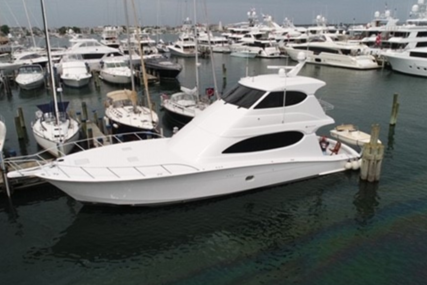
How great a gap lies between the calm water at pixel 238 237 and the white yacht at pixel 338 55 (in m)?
40.6

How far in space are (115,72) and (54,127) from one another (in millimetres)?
23055

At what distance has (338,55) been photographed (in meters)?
57.4

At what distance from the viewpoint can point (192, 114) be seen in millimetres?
25875

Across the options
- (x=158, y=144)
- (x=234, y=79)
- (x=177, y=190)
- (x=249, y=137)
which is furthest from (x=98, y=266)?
(x=234, y=79)

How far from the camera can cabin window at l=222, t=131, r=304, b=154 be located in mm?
14641

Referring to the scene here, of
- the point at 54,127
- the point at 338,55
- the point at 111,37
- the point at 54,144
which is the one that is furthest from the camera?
the point at 111,37

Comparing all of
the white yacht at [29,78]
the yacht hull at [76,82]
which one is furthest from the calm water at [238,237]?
the white yacht at [29,78]

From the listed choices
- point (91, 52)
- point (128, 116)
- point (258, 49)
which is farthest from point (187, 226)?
point (258, 49)

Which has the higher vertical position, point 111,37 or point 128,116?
point 111,37

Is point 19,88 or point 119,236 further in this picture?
point 19,88

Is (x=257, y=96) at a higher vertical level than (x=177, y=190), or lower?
higher

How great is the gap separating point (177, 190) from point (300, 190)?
5671 millimetres

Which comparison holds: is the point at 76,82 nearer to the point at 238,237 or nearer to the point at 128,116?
the point at 128,116

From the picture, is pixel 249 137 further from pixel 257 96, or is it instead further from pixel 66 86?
pixel 66 86
